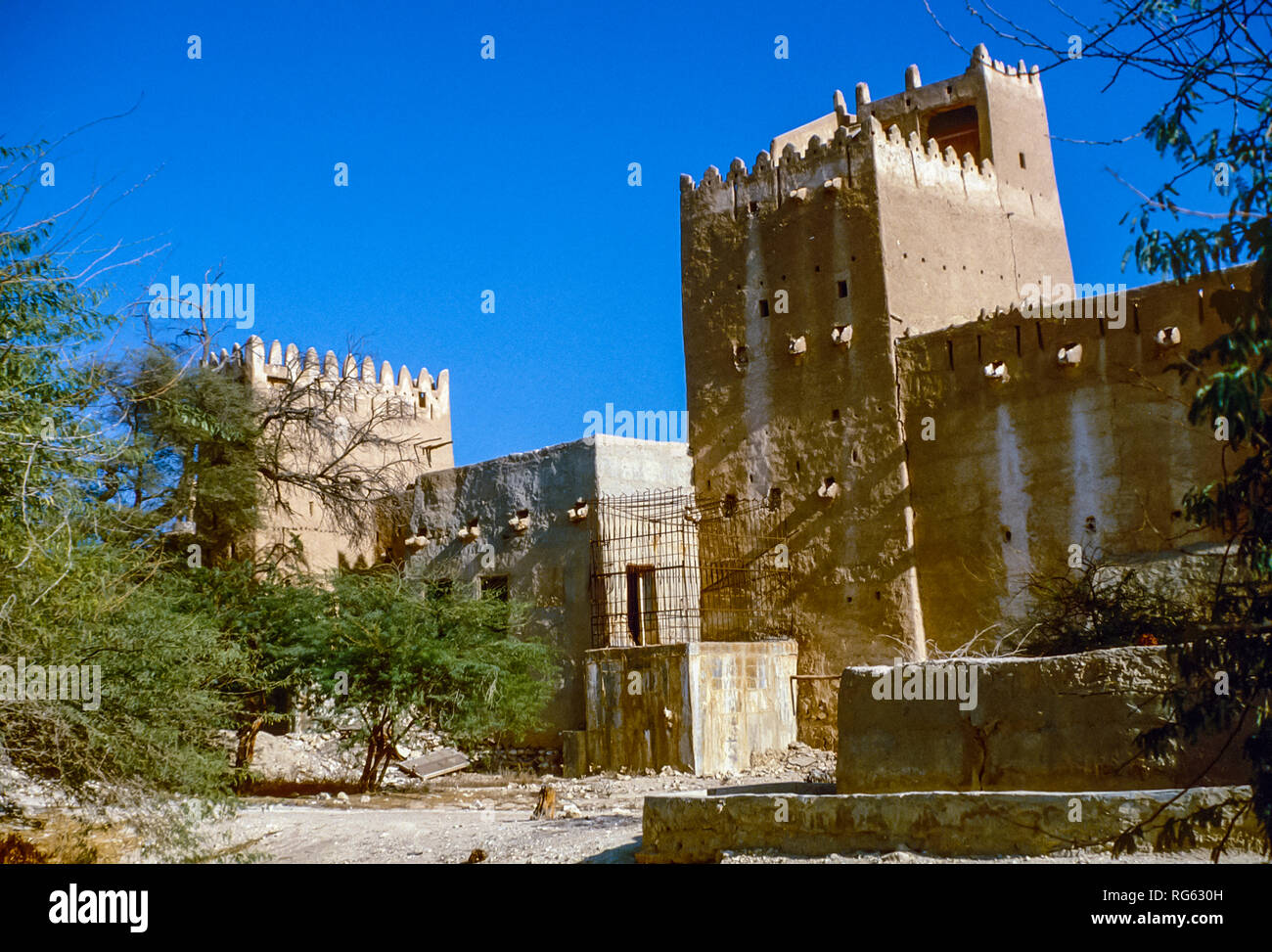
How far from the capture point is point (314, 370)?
26984mm

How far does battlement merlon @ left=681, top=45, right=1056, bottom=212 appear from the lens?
2147 cm

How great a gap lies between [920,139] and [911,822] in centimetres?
1653

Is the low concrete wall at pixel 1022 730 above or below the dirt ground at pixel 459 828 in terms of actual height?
above

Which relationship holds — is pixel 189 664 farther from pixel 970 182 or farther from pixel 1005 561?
pixel 970 182

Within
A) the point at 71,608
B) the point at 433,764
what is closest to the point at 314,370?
the point at 433,764

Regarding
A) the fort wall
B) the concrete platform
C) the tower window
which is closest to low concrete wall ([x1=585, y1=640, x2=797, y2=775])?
the fort wall

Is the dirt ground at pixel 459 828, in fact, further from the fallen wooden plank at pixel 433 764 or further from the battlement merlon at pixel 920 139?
the battlement merlon at pixel 920 139

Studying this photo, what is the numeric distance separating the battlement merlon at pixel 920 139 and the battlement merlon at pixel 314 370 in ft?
28.6

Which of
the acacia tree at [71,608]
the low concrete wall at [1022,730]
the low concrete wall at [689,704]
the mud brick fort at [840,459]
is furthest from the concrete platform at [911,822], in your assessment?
the mud brick fort at [840,459]

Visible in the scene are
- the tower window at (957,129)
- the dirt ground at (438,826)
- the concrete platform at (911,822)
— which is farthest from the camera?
the tower window at (957,129)

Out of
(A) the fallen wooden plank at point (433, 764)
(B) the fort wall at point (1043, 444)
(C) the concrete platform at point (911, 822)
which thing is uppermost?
(B) the fort wall at point (1043, 444)

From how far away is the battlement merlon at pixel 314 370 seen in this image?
2639 centimetres
